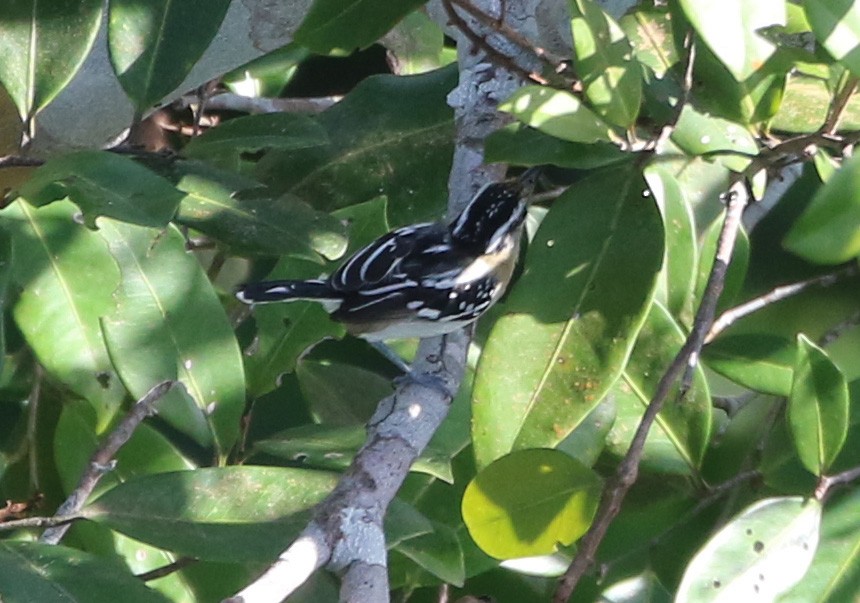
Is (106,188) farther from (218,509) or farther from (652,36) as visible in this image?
(652,36)

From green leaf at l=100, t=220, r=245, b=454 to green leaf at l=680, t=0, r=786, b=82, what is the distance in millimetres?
747

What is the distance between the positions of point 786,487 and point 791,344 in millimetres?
233

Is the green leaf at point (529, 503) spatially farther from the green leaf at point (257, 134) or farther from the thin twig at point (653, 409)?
the green leaf at point (257, 134)

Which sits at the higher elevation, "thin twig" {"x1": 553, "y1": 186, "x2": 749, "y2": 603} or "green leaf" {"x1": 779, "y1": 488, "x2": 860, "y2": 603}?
"thin twig" {"x1": 553, "y1": 186, "x2": 749, "y2": 603}

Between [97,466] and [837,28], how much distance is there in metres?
0.79

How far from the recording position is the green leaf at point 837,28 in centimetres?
73

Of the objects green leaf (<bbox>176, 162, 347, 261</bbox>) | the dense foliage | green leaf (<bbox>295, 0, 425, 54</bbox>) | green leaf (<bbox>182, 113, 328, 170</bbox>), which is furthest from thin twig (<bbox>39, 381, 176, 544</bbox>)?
green leaf (<bbox>295, 0, 425, 54</bbox>)

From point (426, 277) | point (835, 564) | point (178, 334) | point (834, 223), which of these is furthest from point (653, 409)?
point (426, 277)

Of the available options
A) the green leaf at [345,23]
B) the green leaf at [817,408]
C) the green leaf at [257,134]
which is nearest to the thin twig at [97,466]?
the green leaf at [257,134]

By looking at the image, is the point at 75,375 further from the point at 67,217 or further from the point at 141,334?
the point at 67,217

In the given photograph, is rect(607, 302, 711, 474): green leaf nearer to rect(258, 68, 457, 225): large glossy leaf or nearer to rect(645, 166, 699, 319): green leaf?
rect(645, 166, 699, 319): green leaf

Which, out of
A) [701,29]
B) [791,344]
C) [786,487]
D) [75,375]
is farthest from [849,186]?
[75,375]

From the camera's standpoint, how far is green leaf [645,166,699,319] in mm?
1112

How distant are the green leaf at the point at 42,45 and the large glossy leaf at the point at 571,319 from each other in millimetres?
540
